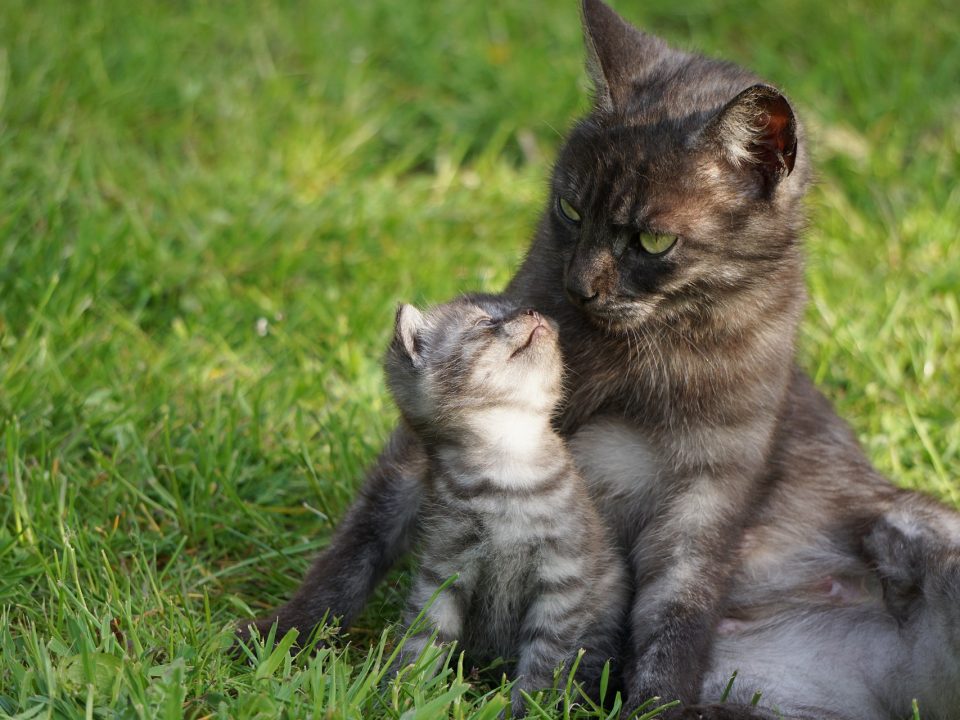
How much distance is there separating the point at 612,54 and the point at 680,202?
2.34ft

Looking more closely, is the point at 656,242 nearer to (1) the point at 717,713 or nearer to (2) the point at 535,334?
(2) the point at 535,334

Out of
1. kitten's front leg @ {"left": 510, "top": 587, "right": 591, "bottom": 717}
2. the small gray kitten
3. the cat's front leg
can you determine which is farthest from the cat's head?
kitten's front leg @ {"left": 510, "top": 587, "right": 591, "bottom": 717}

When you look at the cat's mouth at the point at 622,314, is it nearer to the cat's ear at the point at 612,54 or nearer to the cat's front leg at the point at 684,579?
the cat's front leg at the point at 684,579

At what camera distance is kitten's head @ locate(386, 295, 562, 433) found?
140 inches

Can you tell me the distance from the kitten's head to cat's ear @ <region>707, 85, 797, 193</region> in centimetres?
74

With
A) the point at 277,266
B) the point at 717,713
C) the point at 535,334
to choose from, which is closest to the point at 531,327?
the point at 535,334

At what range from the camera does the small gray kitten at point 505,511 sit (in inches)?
137

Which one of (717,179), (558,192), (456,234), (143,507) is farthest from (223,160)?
(717,179)

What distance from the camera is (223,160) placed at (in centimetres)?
647

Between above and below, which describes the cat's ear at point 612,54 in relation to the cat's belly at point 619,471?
above

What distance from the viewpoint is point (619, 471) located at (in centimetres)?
386

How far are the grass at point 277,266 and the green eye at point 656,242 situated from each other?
83 centimetres

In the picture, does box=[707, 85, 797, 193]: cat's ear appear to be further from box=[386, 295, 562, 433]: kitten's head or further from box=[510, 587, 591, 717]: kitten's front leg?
box=[510, 587, 591, 717]: kitten's front leg

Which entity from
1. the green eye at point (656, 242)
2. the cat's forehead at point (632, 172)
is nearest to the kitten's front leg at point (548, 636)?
the green eye at point (656, 242)
